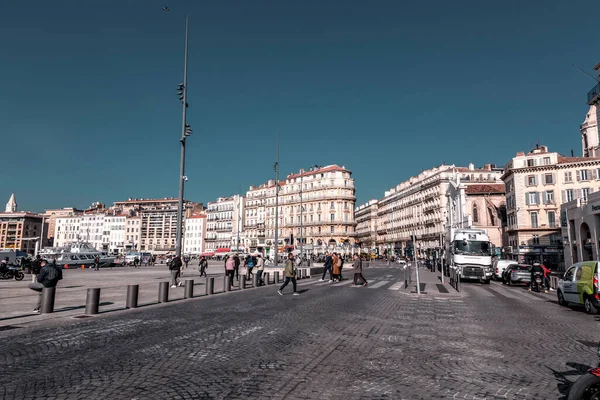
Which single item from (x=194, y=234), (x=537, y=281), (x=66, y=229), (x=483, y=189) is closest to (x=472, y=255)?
(x=537, y=281)

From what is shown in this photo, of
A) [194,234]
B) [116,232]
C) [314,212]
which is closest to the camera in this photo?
[314,212]

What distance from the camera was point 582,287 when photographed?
500 inches

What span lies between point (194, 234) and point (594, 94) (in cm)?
12630

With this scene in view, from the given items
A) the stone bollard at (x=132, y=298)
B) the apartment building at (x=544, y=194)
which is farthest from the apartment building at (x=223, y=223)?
the stone bollard at (x=132, y=298)

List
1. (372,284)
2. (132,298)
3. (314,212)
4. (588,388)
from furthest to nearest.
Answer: (314,212) < (372,284) < (132,298) < (588,388)

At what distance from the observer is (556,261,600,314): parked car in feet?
39.9

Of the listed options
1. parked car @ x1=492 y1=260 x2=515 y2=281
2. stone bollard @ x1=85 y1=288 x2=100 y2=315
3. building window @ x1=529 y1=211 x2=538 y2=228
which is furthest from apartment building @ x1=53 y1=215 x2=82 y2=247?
stone bollard @ x1=85 y1=288 x2=100 y2=315

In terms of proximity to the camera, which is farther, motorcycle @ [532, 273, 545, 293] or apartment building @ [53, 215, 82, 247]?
apartment building @ [53, 215, 82, 247]

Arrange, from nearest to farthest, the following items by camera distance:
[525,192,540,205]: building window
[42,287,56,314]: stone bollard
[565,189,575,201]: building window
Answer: [42,287,56,314]: stone bollard < [565,189,575,201]: building window < [525,192,540,205]: building window

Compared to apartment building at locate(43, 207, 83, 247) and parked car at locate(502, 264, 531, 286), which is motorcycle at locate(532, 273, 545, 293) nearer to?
parked car at locate(502, 264, 531, 286)

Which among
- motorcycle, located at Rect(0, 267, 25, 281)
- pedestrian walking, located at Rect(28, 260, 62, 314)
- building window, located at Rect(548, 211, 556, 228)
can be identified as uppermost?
building window, located at Rect(548, 211, 556, 228)

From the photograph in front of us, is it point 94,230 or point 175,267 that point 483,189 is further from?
point 94,230

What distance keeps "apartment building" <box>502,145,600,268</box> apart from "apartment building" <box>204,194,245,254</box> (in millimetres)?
76805

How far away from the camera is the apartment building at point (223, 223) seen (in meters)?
119
